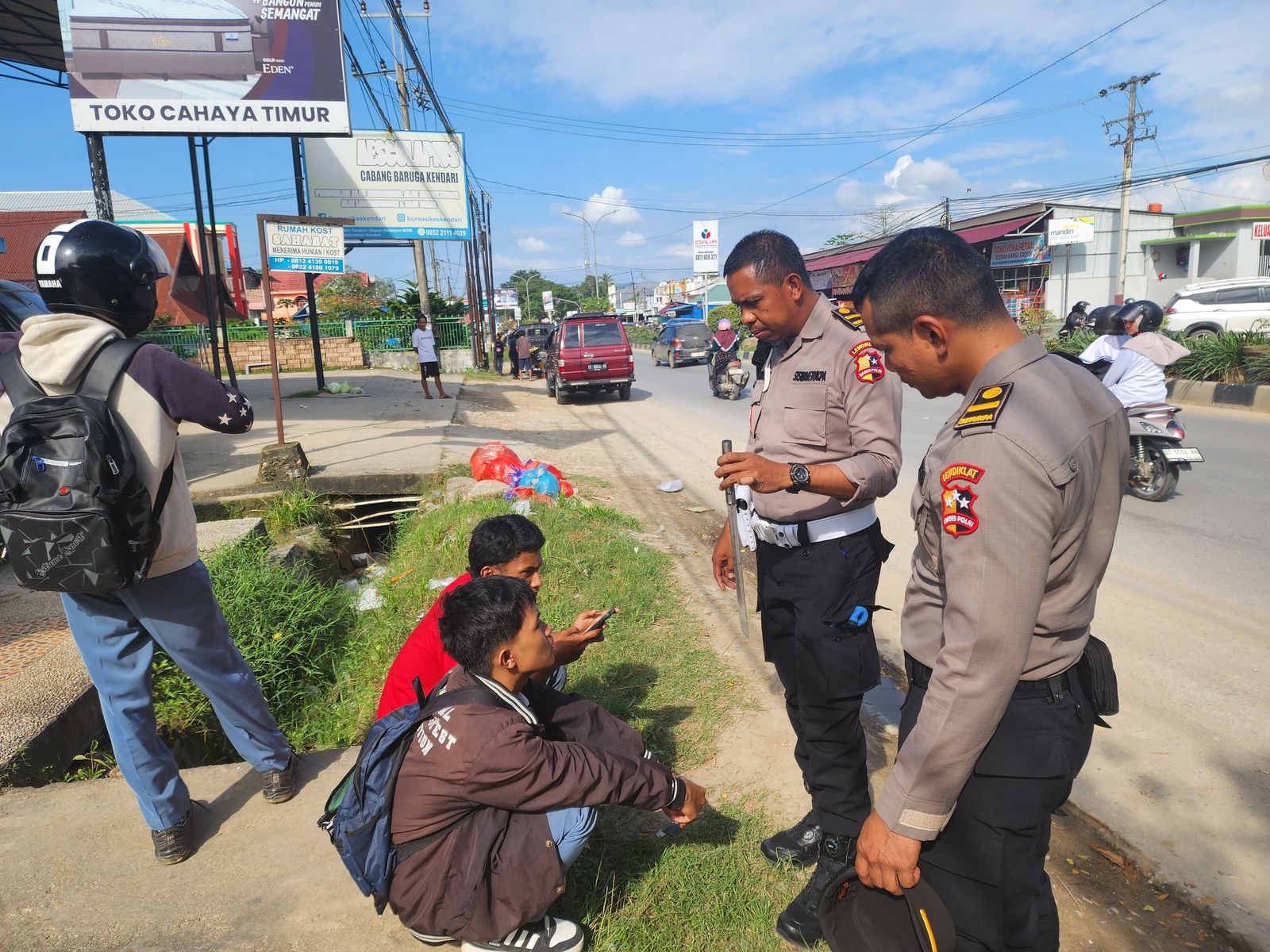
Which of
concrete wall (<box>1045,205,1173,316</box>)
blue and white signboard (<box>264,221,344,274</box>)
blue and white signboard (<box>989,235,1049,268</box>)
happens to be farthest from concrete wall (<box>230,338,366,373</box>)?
concrete wall (<box>1045,205,1173,316</box>)

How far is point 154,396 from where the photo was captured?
2.33m

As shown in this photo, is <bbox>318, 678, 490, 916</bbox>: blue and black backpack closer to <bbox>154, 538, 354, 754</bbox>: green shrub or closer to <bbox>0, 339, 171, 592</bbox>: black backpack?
<bbox>0, 339, 171, 592</bbox>: black backpack

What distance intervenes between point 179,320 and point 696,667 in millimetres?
35525

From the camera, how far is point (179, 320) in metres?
32.8

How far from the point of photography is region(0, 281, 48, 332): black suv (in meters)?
3.63

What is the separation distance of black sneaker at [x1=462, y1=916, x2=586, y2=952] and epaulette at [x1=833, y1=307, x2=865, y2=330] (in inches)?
74.4

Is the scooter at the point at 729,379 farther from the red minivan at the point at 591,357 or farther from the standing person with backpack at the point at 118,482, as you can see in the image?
the standing person with backpack at the point at 118,482

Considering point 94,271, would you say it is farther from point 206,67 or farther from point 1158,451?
point 206,67

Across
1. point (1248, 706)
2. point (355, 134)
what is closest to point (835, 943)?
point (1248, 706)

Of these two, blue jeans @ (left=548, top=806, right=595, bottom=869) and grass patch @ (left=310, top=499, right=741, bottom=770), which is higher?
blue jeans @ (left=548, top=806, right=595, bottom=869)

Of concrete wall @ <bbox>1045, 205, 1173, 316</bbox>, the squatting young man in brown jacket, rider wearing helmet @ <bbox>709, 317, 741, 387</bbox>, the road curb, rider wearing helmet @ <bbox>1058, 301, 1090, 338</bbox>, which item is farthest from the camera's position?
concrete wall @ <bbox>1045, 205, 1173, 316</bbox>

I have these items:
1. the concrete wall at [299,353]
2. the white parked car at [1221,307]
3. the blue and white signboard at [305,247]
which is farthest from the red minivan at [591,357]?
the white parked car at [1221,307]

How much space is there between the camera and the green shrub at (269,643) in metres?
3.98

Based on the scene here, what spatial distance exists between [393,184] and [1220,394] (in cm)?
1519
